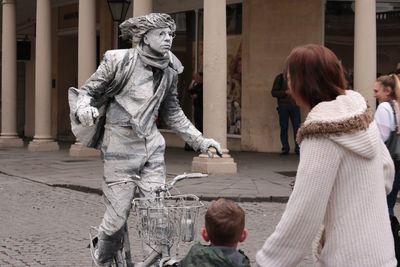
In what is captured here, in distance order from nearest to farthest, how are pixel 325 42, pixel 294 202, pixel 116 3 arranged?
1. pixel 294 202
2. pixel 116 3
3. pixel 325 42

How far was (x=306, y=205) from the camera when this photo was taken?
2.50m

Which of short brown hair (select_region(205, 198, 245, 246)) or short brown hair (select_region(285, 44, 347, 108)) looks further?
short brown hair (select_region(205, 198, 245, 246))

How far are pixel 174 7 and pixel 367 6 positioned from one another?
22.5ft

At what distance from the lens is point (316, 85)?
2607mm

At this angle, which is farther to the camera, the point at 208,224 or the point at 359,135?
the point at 208,224

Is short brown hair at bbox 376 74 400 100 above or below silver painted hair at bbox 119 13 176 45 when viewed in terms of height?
below

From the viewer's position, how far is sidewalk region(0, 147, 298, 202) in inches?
424

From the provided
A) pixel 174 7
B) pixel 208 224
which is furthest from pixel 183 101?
pixel 208 224

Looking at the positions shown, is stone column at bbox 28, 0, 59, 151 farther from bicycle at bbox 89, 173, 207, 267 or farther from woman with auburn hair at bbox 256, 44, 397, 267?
woman with auburn hair at bbox 256, 44, 397, 267

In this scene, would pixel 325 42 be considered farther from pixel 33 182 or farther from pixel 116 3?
pixel 33 182

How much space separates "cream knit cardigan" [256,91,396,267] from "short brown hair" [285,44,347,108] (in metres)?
0.05

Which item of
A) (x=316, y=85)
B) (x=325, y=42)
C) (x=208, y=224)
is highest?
(x=325, y=42)

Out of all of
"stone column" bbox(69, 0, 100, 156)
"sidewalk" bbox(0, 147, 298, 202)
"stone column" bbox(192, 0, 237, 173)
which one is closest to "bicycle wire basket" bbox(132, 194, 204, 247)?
"sidewalk" bbox(0, 147, 298, 202)

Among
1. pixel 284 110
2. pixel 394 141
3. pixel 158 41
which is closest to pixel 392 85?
pixel 394 141
